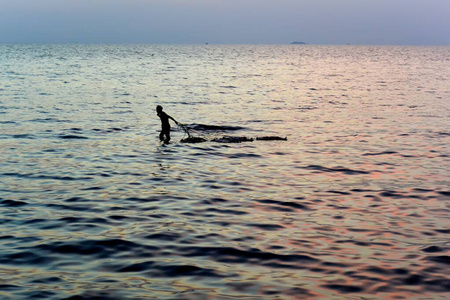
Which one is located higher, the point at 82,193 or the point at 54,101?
the point at 54,101

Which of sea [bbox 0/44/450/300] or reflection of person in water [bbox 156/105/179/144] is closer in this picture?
sea [bbox 0/44/450/300]

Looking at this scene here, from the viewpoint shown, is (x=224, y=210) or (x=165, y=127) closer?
(x=224, y=210)

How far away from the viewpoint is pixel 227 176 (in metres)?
18.2

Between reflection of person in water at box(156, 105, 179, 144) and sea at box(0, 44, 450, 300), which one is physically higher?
reflection of person in water at box(156, 105, 179, 144)

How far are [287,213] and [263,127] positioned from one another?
58.1ft

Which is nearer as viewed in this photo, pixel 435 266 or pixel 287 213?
pixel 435 266

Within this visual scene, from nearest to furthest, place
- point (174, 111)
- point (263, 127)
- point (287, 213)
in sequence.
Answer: point (287, 213) < point (263, 127) < point (174, 111)

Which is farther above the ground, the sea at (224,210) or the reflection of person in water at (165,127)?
the reflection of person in water at (165,127)

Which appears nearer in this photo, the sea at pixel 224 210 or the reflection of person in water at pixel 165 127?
the sea at pixel 224 210

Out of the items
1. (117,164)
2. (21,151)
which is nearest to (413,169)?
(117,164)

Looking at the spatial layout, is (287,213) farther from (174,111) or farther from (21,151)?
(174,111)

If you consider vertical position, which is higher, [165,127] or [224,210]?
[165,127]

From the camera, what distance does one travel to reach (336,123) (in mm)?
32812

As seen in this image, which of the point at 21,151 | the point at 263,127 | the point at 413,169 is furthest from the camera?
the point at 263,127
